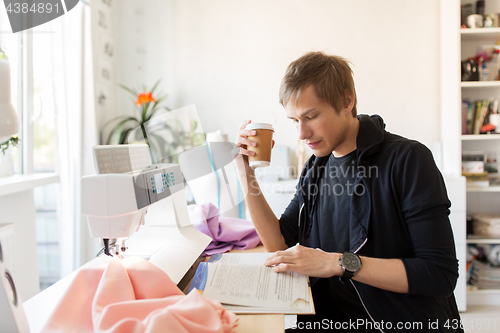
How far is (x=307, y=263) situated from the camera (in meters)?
1.03

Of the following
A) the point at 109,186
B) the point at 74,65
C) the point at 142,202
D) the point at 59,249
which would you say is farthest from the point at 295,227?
the point at 74,65

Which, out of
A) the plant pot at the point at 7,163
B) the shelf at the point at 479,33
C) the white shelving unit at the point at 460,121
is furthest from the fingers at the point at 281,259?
the shelf at the point at 479,33

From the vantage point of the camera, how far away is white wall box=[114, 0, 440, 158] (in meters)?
2.96

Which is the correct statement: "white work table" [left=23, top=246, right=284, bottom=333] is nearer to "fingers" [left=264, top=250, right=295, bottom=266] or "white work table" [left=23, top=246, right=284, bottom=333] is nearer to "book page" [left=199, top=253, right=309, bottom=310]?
"book page" [left=199, top=253, right=309, bottom=310]

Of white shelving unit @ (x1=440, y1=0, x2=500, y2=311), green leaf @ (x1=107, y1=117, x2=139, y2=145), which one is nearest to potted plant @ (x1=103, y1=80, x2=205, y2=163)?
green leaf @ (x1=107, y1=117, x2=139, y2=145)

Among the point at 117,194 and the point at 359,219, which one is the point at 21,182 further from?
the point at 359,219

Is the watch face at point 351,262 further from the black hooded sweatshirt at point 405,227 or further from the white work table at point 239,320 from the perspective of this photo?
the white work table at point 239,320

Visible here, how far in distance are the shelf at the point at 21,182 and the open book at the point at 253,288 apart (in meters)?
1.15

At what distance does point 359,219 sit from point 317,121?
362 mm

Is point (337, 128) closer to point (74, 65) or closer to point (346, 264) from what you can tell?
point (346, 264)

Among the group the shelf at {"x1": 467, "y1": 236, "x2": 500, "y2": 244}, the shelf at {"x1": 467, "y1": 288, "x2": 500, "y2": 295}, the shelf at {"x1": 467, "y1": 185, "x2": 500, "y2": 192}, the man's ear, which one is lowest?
the shelf at {"x1": 467, "y1": 288, "x2": 500, "y2": 295}

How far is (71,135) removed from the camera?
8.26 ft

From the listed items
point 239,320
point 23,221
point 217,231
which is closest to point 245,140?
point 217,231

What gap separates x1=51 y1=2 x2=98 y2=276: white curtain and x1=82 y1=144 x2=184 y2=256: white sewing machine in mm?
1605
